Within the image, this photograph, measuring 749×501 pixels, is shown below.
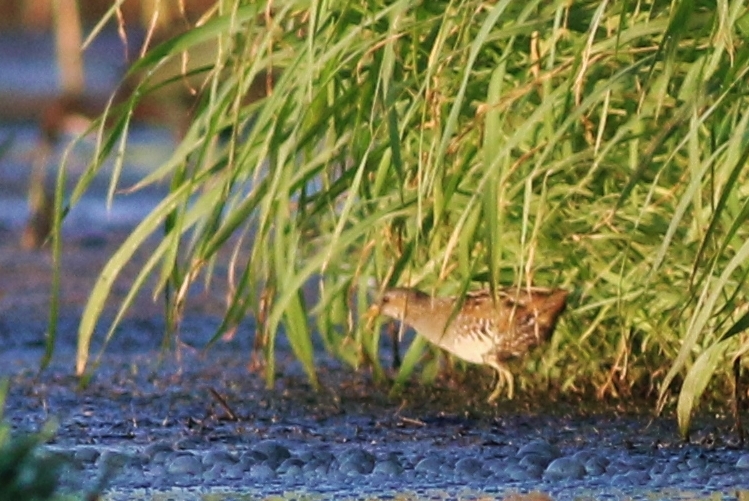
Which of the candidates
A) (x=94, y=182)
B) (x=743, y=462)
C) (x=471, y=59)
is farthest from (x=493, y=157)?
(x=94, y=182)

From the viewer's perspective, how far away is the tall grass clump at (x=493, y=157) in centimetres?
362

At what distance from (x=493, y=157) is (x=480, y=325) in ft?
3.87

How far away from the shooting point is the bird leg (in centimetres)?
469

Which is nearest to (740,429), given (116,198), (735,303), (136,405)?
(735,303)

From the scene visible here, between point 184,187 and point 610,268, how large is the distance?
99 cm

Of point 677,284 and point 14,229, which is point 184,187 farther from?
point 14,229

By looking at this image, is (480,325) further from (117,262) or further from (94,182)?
(94,182)

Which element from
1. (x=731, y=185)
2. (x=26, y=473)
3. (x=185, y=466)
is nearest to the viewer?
(x=26, y=473)

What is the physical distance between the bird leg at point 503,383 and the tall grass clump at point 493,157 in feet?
0.53

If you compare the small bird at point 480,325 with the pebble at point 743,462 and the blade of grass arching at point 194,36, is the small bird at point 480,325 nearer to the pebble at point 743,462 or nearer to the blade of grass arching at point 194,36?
the pebble at point 743,462

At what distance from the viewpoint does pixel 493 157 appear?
11.8 ft

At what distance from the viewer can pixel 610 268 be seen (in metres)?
4.23

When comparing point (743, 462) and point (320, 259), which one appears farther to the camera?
point (320, 259)

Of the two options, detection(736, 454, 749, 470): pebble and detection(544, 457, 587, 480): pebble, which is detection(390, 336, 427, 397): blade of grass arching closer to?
detection(544, 457, 587, 480): pebble
